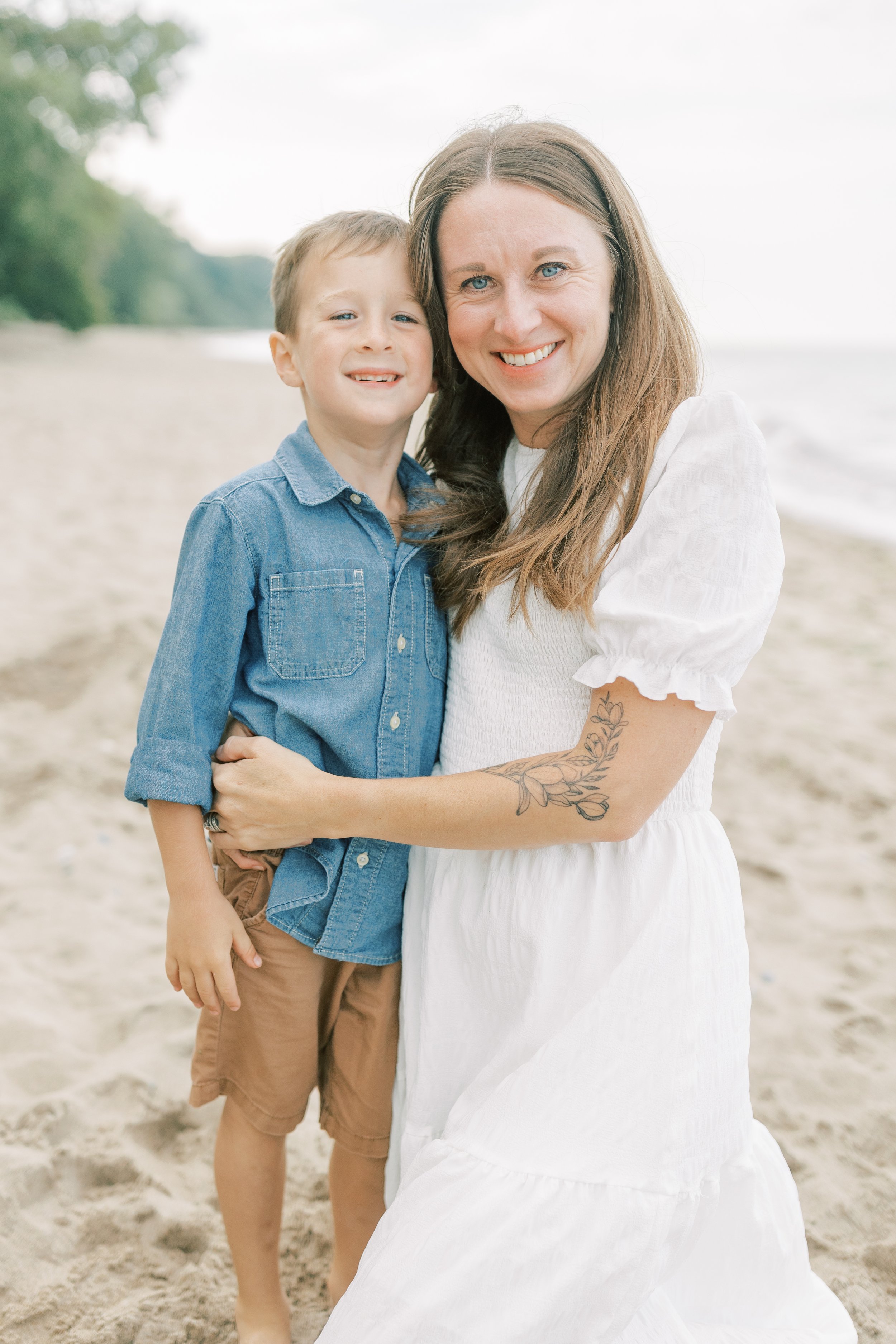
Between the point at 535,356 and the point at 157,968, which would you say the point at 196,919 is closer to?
the point at 535,356

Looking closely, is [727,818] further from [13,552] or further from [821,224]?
[821,224]

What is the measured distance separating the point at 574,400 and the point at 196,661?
75 centimetres

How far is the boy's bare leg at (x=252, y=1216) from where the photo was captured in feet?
5.87

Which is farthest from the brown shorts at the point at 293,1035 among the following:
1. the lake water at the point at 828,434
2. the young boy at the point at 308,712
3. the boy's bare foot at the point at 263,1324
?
the lake water at the point at 828,434

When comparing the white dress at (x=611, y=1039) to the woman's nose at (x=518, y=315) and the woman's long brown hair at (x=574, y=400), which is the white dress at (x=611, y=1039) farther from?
the woman's nose at (x=518, y=315)

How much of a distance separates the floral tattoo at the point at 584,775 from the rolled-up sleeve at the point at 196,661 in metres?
0.49

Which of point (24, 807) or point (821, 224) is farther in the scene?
point (821, 224)

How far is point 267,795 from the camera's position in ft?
4.95

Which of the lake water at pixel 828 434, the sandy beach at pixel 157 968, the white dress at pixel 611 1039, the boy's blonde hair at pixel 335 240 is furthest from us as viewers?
the lake water at pixel 828 434

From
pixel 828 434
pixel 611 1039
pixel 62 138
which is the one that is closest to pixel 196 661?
pixel 611 1039

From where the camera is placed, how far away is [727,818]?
156 inches

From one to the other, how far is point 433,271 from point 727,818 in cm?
284

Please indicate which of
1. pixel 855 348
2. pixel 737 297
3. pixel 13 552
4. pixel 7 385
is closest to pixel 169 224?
pixel 855 348

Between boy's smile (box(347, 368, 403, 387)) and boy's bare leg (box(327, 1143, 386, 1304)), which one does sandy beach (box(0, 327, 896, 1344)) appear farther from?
boy's smile (box(347, 368, 403, 387))
